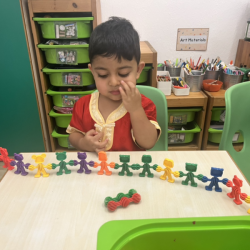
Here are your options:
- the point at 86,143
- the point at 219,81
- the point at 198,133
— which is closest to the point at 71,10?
the point at 86,143

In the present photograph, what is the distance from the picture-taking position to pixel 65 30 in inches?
54.4

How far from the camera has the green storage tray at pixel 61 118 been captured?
161 cm

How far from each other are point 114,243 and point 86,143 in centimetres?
40

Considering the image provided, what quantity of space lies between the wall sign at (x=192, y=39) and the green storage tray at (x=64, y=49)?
2.35 feet

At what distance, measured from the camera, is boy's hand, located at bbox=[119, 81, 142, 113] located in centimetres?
67

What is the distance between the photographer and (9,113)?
1.62 m

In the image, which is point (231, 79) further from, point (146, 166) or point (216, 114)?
point (146, 166)

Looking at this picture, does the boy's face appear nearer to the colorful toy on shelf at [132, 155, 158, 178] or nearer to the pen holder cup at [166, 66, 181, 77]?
the colorful toy on shelf at [132, 155, 158, 178]

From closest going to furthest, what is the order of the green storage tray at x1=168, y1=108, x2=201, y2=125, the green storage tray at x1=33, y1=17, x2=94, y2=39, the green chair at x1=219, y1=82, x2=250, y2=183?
the green chair at x1=219, y1=82, x2=250, y2=183
the green storage tray at x1=33, y1=17, x2=94, y2=39
the green storage tray at x1=168, y1=108, x2=201, y2=125

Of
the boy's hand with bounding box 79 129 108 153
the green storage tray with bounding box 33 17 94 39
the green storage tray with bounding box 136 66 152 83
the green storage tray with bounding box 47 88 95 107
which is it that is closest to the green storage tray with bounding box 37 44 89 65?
the green storage tray with bounding box 33 17 94 39

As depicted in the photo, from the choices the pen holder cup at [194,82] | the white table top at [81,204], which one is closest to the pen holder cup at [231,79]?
the pen holder cup at [194,82]

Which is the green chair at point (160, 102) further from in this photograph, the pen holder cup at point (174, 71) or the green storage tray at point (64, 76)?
the pen holder cup at point (174, 71)

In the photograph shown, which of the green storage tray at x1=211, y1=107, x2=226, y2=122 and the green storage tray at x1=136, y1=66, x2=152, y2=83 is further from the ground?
the green storage tray at x1=136, y1=66, x2=152, y2=83

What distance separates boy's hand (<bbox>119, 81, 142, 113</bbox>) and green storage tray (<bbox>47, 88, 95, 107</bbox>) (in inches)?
34.6
